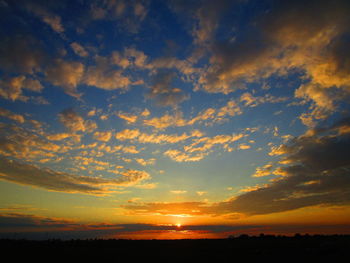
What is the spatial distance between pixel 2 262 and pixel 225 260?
25728 millimetres

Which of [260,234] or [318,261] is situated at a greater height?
[260,234]

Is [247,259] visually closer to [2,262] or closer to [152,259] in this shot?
[152,259]

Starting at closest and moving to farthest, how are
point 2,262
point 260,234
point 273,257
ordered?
point 2,262 < point 273,257 < point 260,234

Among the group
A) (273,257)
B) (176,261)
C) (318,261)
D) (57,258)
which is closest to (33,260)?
(57,258)

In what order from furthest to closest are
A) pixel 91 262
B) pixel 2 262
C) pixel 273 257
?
pixel 273 257 < pixel 91 262 < pixel 2 262

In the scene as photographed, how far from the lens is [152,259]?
92.0ft

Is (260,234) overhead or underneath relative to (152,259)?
overhead

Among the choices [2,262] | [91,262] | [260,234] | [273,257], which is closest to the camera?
[2,262]

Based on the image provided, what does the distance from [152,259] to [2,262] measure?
1699 cm

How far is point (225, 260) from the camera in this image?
26500 mm

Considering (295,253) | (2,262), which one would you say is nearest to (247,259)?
(295,253)

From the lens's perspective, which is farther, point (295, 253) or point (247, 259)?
point (295, 253)

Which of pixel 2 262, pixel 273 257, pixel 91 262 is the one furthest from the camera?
pixel 273 257

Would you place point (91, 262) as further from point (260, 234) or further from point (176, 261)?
point (260, 234)
